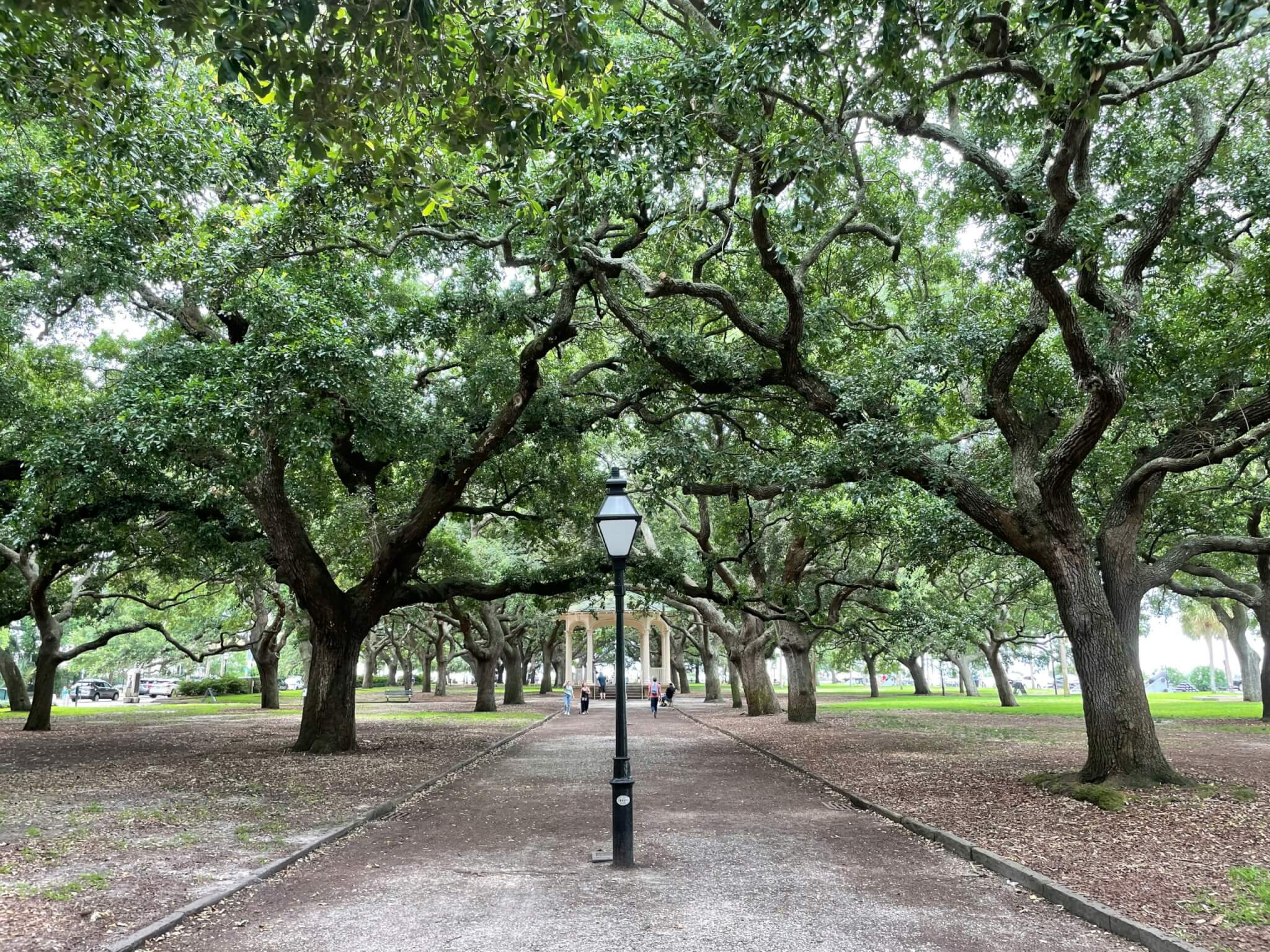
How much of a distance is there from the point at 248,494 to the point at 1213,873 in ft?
44.9

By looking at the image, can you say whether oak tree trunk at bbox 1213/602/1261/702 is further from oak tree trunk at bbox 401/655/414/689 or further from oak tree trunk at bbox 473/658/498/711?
oak tree trunk at bbox 401/655/414/689

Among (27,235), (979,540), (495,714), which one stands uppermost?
(27,235)

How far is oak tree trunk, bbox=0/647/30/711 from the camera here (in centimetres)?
2719

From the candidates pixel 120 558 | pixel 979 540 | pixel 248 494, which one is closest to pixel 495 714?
pixel 120 558

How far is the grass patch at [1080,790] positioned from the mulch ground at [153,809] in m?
7.98

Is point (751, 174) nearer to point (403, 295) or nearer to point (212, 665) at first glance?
point (403, 295)

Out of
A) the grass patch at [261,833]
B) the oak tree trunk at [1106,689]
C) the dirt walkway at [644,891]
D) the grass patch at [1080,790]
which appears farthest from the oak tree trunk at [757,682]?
the grass patch at [261,833]

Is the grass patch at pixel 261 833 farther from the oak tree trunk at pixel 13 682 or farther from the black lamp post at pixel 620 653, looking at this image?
the oak tree trunk at pixel 13 682

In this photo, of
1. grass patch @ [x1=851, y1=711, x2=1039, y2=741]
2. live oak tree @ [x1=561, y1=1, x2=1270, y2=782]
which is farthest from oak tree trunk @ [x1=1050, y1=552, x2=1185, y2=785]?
grass patch @ [x1=851, y1=711, x2=1039, y2=741]

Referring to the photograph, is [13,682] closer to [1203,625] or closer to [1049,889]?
[1049,889]

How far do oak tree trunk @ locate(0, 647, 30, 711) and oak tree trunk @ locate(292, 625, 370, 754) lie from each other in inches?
734

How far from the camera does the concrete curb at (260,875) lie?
475 cm

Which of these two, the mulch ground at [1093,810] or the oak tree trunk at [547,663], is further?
the oak tree trunk at [547,663]

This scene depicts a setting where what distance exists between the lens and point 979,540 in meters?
13.6
